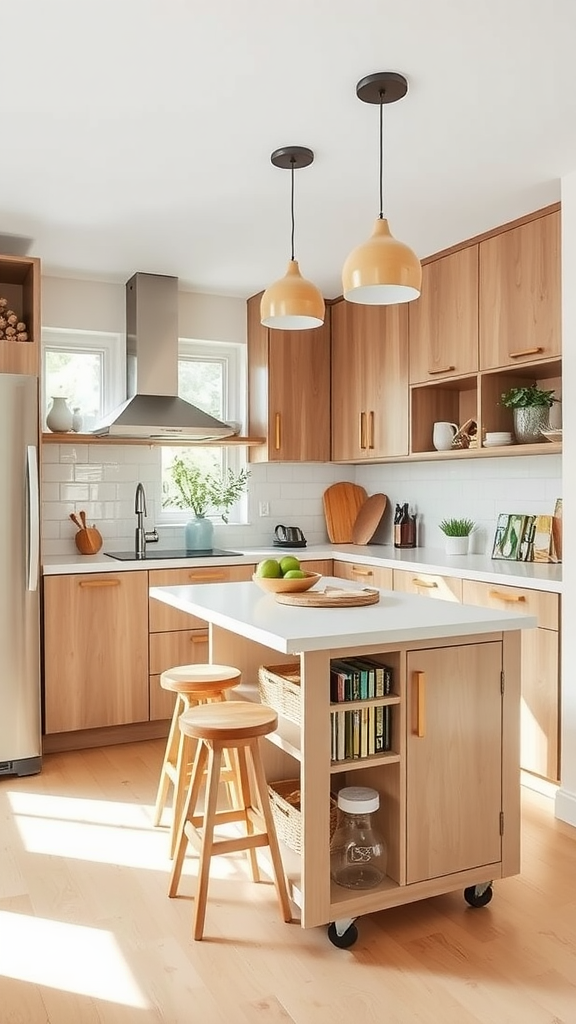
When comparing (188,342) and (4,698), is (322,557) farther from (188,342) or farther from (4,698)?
(4,698)

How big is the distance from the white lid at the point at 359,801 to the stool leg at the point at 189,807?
0.46 m

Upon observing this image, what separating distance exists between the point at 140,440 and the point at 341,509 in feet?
4.72

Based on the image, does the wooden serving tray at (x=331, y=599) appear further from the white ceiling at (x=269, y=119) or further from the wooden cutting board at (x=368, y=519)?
the wooden cutting board at (x=368, y=519)

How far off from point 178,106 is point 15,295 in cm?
200

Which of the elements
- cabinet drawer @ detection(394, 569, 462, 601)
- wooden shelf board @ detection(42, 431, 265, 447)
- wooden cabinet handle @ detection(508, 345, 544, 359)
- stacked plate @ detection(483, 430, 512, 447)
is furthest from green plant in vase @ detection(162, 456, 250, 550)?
wooden cabinet handle @ detection(508, 345, 544, 359)

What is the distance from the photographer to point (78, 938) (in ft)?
7.61

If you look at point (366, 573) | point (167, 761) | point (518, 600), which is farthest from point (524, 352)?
point (167, 761)

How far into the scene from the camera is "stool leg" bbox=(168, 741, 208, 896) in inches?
98.4

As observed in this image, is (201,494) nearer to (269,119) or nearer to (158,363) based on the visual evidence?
(158,363)

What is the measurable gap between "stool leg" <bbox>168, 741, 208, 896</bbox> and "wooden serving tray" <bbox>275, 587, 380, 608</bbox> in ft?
1.74

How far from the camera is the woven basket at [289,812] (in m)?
2.42

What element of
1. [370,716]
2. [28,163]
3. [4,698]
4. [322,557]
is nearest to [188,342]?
[322,557]

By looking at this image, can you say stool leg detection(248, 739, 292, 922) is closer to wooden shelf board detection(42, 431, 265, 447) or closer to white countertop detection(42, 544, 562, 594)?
white countertop detection(42, 544, 562, 594)

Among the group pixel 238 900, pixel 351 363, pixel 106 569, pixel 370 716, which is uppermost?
pixel 351 363
